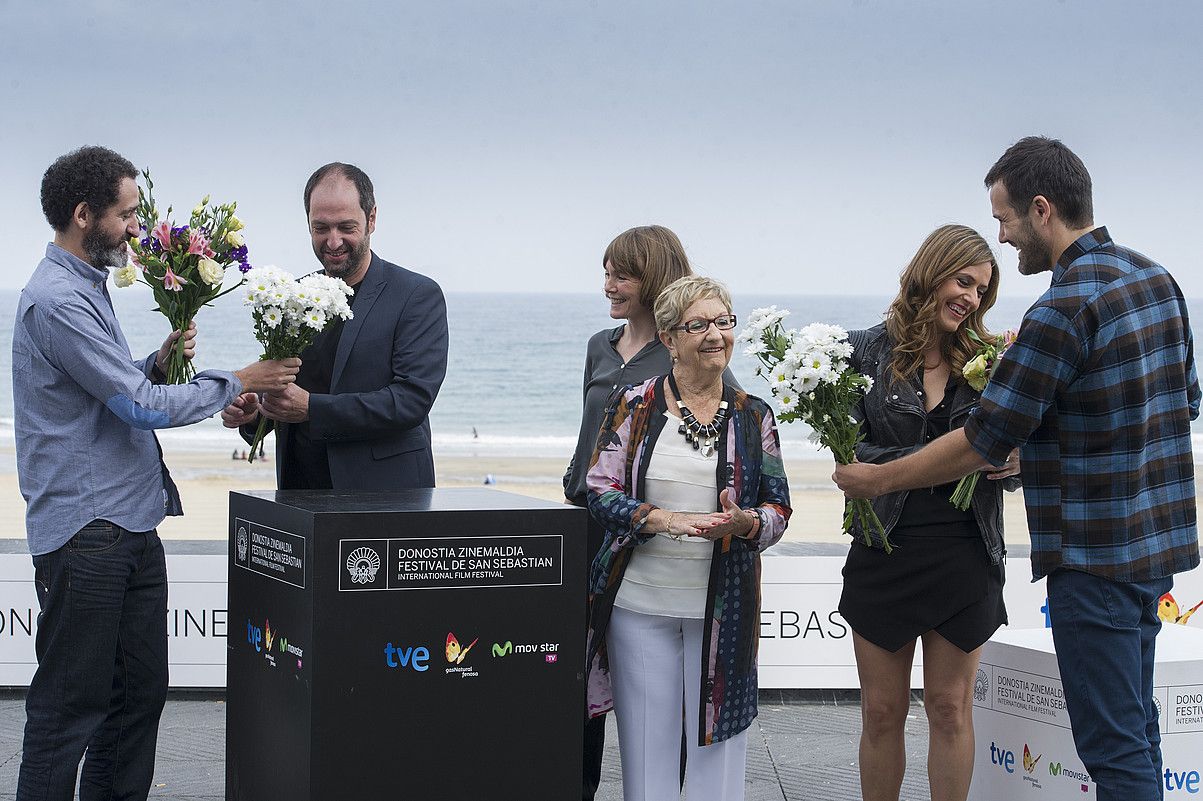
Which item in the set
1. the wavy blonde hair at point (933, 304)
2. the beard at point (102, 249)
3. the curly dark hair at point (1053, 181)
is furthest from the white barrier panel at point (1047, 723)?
the beard at point (102, 249)

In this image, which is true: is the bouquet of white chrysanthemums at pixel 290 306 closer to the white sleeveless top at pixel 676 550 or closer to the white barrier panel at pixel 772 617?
the white sleeveless top at pixel 676 550

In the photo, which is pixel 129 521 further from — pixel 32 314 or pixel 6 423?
pixel 6 423

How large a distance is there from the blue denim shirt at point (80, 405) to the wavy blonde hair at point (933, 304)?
1.73m

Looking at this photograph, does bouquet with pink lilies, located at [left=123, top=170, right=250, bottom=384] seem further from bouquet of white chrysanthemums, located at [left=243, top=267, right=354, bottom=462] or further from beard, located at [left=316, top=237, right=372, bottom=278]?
beard, located at [left=316, top=237, right=372, bottom=278]

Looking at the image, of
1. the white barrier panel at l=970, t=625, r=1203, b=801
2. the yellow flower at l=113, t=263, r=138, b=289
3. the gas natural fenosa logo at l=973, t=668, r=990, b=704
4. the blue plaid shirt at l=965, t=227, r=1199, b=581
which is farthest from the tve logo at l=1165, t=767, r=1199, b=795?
the yellow flower at l=113, t=263, r=138, b=289

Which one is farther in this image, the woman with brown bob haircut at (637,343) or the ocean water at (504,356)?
the ocean water at (504,356)

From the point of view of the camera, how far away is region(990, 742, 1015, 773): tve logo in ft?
11.4

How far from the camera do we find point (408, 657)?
2.35m

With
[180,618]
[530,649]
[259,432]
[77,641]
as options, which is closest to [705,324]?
[530,649]

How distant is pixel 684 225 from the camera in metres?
31.0

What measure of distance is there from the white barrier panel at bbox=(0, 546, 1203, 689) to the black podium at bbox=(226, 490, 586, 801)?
110 inches

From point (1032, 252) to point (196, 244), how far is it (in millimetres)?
2026

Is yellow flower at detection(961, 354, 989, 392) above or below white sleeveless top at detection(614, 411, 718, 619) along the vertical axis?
above

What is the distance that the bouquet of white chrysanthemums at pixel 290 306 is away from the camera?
10.0 feet
